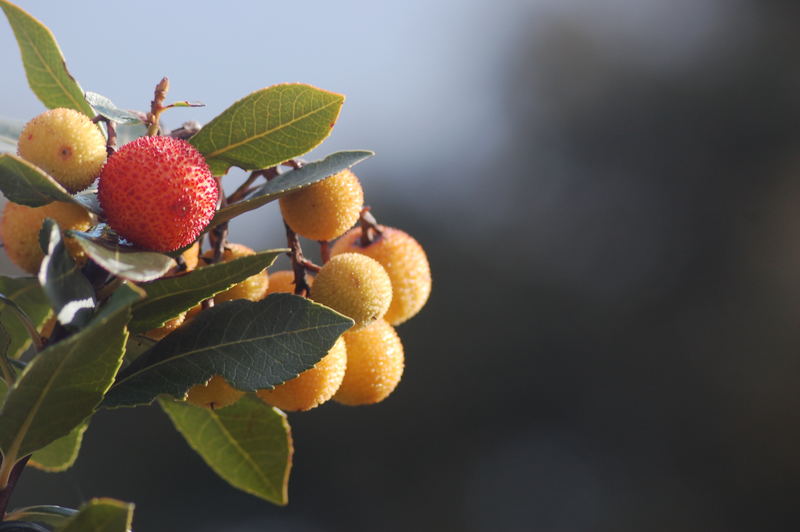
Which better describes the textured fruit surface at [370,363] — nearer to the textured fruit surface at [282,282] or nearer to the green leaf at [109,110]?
the textured fruit surface at [282,282]

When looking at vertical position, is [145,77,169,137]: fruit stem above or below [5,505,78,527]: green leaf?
above

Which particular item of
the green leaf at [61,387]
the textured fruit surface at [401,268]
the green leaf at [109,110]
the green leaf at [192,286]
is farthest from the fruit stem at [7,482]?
the textured fruit surface at [401,268]

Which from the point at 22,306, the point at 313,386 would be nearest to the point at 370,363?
the point at 313,386

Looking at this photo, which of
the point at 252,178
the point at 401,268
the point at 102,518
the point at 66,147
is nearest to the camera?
the point at 102,518

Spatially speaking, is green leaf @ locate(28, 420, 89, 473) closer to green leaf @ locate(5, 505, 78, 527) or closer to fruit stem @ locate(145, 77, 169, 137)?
green leaf @ locate(5, 505, 78, 527)

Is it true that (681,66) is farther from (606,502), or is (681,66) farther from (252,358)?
(252,358)

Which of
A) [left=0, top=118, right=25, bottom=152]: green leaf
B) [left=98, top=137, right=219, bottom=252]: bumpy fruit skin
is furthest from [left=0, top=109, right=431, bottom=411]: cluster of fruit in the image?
[left=0, top=118, right=25, bottom=152]: green leaf

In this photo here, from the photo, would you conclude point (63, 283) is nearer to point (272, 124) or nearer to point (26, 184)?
point (26, 184)
